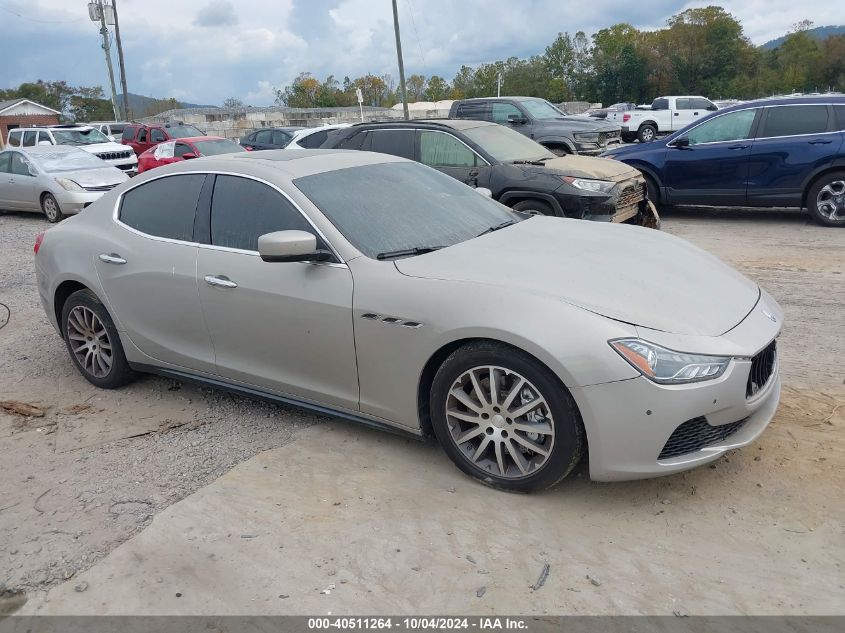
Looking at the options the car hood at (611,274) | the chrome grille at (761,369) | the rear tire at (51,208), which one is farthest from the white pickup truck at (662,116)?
the chrome grille at (761,369)

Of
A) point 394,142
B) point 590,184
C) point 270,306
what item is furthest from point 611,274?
point 394,142

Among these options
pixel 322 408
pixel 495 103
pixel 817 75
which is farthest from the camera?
pixel 817 75

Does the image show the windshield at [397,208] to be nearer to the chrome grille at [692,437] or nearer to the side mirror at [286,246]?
the side mirror at [286,246]

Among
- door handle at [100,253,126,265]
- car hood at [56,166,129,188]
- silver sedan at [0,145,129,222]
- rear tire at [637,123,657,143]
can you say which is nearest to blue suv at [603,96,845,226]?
door handle at [100,253,126,265]

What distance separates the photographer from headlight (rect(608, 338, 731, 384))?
3027 millimetres

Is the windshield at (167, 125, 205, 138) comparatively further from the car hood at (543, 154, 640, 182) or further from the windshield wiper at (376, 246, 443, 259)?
the windshield wiper at (376, 246, 443, 259)

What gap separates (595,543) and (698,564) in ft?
1.36

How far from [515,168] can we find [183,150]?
37.6 ft

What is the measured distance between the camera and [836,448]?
12.1ft

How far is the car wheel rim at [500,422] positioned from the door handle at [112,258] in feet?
8.23

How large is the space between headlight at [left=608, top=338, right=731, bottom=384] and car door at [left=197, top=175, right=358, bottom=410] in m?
1.41

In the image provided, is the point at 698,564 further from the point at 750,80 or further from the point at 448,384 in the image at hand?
the point at 750,80

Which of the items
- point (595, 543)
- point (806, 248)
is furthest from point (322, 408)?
point (806, 248)

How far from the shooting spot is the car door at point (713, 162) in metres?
10.1
